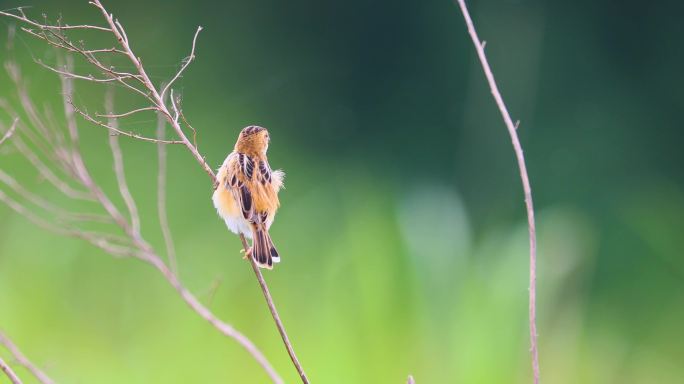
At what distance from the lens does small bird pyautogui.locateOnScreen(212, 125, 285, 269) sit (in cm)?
194

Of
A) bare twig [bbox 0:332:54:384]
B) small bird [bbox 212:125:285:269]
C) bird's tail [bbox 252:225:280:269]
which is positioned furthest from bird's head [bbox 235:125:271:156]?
bare twig [bbox 0:332:54:384]

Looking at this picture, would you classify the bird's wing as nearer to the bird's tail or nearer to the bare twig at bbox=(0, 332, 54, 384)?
the bird's tail

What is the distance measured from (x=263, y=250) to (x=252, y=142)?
31 cm

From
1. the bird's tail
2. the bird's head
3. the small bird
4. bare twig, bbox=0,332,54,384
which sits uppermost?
the bird's head

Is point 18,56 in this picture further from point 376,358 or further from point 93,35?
point 376,358

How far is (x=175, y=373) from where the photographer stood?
2.69 meters

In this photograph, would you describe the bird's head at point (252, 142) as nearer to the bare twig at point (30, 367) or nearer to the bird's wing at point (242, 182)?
the bird's wing at point (242, 182)

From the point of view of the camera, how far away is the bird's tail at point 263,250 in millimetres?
1782

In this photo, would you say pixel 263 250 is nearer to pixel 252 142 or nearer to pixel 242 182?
pixel 242 182

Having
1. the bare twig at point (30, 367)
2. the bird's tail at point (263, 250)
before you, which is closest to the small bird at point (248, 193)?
the bird's tail at point (263, 250)

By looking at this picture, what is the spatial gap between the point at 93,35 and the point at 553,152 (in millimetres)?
2123

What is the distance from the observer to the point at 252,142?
2.04m

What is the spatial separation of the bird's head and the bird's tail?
0.20 m

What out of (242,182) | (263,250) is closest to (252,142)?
(242,182)
